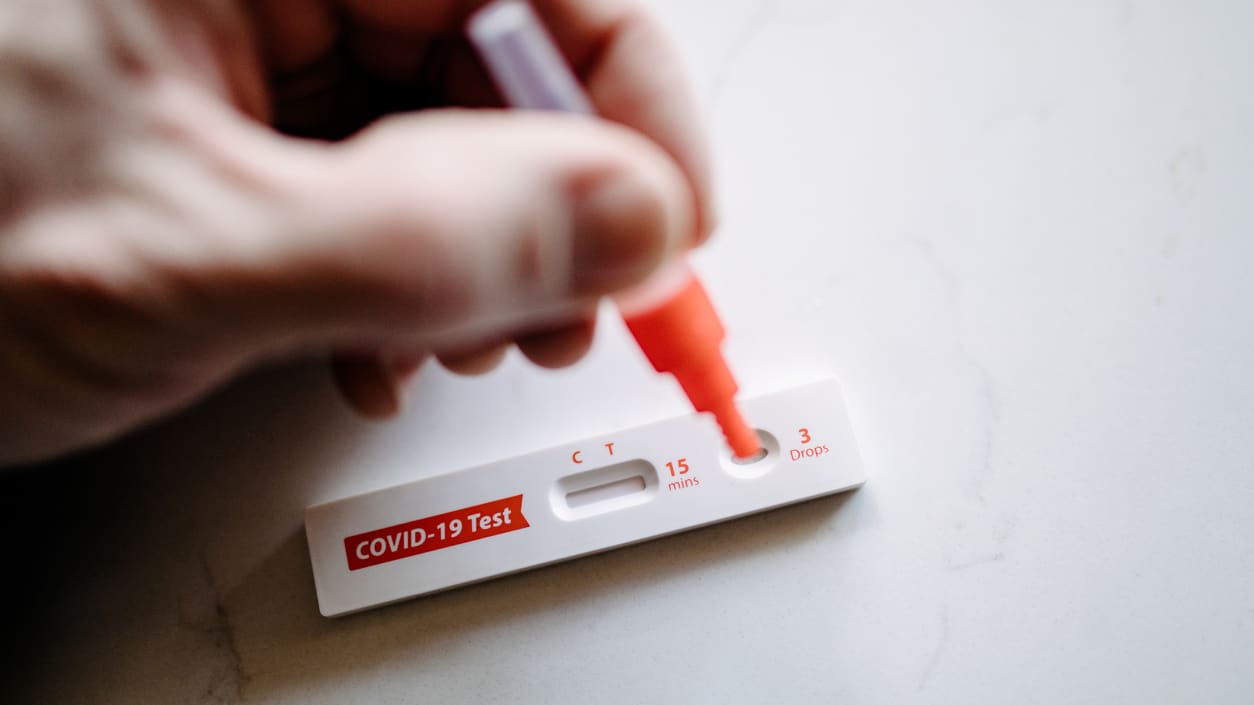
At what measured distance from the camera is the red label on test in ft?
1.56

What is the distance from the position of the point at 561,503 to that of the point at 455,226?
29 cm

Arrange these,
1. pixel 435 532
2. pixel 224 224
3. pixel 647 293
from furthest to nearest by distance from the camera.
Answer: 1. pixel 435 532
2. pixel 647 293
3. pixel 224 224

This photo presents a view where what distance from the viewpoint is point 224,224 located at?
0.22m

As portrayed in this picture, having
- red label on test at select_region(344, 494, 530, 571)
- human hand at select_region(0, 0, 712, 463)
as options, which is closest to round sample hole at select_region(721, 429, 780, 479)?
red label on test at select_region(344, 494, 530, 571)

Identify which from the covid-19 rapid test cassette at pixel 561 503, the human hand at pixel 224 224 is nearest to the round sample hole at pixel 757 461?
the covid-19 rapid test cassette at pixel 561 503

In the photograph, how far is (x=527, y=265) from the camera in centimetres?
24

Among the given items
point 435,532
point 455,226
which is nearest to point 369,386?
point 435,532

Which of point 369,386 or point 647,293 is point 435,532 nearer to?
point 369,386

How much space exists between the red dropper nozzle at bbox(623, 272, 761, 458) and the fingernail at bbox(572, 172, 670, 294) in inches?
3.8

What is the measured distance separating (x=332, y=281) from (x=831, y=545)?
0.35m

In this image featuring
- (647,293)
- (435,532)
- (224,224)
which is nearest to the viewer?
(224,224)

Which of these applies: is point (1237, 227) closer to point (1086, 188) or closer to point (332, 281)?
point (1086, 188)

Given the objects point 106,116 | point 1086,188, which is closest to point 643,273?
point 106,116

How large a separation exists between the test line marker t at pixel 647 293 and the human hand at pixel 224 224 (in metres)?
0.05
